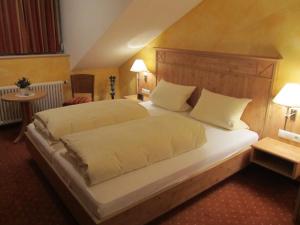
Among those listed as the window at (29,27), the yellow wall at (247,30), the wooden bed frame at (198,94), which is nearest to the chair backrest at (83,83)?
the window at (29,27)

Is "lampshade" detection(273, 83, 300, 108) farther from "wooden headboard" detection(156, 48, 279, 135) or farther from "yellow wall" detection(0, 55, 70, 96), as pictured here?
"yellow wall" detection(0, 55, 70, 96)

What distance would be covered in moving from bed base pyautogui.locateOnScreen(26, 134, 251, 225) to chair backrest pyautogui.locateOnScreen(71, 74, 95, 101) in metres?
1.74

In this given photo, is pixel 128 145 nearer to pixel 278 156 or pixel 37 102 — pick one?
pixel 278 156

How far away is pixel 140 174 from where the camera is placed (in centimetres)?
182

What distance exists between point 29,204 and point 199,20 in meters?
2.73

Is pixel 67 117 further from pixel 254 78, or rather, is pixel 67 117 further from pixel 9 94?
pixel 254 78

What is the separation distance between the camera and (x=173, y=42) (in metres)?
3.55

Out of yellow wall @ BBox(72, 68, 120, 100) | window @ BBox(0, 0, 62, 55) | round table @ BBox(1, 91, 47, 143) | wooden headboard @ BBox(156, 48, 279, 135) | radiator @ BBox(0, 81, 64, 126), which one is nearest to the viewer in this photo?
wooden headboard @ BBox(156, 48, 279, 135)

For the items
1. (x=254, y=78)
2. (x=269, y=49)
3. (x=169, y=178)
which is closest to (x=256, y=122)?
(x=254, y=78)

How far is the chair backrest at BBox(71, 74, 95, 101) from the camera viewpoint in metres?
4.13

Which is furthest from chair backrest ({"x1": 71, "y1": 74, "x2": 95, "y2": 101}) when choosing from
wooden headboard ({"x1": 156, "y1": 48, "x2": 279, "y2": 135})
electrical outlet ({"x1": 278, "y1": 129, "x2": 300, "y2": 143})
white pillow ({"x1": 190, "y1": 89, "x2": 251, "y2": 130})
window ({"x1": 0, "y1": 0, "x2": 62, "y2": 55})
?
electrical outlet ({"x1": 278, "y1": 129, "x2": 300, "y2": 143})

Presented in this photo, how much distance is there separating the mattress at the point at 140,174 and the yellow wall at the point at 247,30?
77cm

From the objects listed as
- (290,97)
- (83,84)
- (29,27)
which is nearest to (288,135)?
(290,97)

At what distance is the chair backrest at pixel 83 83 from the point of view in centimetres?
413
